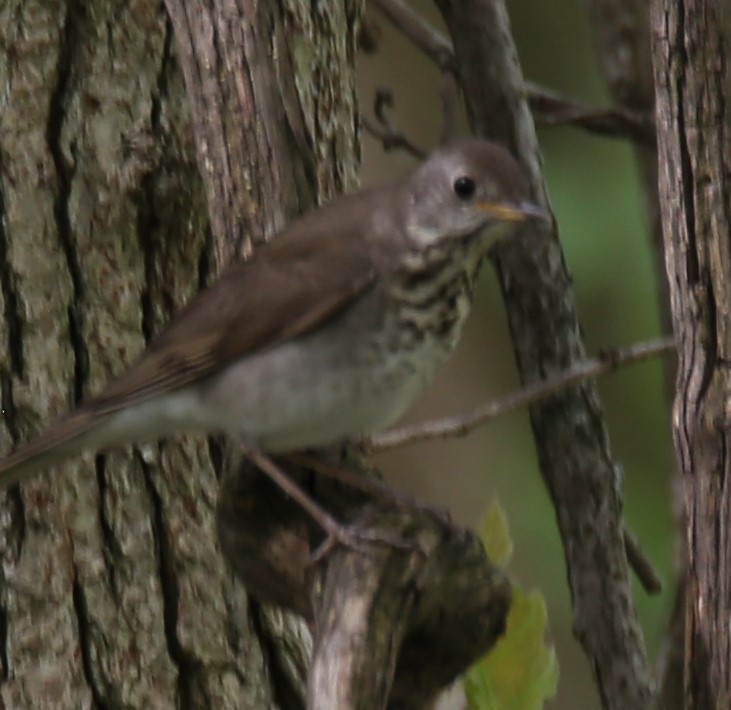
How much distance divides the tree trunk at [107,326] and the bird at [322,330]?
0.21m

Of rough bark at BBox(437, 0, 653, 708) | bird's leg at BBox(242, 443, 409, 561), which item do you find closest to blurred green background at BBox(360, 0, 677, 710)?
rough bark at BBox(437, 0, 653, 708)

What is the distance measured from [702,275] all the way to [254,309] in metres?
1.23

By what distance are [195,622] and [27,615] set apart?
356 mm

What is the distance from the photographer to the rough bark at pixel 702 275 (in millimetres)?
2008

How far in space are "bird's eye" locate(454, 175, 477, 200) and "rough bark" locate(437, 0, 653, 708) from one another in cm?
20

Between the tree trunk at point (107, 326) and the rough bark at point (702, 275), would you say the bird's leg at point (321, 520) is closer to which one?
the tree trunk at point (107, 326)

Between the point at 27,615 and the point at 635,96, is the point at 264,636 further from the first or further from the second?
the point at 635,96

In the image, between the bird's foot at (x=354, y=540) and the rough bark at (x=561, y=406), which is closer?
the bird's foot at (x=354, y=540)

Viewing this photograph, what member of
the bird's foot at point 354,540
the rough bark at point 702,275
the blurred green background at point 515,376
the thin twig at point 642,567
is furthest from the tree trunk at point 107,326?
the blurred green background at point 515,376

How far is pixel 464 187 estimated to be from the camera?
3033 millimetres

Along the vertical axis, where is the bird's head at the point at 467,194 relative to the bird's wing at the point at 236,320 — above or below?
above

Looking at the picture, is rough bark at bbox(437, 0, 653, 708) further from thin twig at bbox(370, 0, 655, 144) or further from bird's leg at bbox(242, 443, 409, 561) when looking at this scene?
bird's leg at bbox(242, 443, 409, 561)

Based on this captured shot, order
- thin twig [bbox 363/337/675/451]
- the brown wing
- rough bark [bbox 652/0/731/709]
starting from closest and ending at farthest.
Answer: rough bark [bbox 652/0/731/709]
thin twig [bbox 363/337/675/451]
the brown wing

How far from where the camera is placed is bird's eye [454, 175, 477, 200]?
3.02 meters
